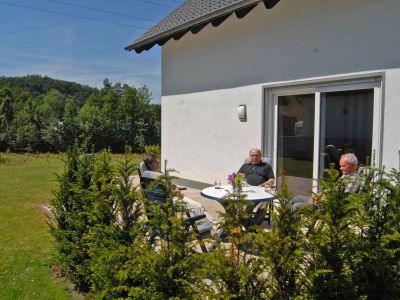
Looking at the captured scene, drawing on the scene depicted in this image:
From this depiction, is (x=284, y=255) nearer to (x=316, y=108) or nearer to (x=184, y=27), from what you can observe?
(x=316, y=108)

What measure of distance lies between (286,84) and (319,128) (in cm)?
108

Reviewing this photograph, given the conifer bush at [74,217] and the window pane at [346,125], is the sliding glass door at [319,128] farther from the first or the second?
the conifer bush at [74,217]

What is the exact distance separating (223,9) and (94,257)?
5.48 meters

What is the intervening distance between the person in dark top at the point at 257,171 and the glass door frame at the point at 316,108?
2.66ft

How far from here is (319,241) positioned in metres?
2.13

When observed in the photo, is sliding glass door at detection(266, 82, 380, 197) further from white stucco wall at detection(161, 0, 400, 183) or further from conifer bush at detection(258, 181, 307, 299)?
conifer bush at detection(258, 181, 307, 299)

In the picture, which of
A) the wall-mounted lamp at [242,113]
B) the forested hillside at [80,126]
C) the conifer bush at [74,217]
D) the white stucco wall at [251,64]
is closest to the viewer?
the conifer bush at [74,217]

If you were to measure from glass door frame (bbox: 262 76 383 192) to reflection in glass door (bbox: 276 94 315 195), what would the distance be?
0.10 meters

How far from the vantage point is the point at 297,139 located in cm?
688

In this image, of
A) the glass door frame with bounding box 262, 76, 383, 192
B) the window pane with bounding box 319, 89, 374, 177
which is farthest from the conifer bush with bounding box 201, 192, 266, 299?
the window pane with bounding box 319, 89, 374, 177

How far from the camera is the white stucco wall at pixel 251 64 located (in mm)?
5449

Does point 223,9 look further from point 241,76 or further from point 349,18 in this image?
point 349,18

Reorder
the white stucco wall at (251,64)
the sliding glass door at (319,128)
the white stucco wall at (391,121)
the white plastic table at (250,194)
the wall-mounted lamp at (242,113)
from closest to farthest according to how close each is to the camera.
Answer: the white plastic table at (250,194) < the white stucco wall at (391,121) < the white stucco wall at (251,64) < the sliding glass door at (319,128) < the wall-mounted lamp at (242,113)

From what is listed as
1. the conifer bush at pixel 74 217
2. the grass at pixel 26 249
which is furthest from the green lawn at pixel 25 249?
the conifer bush at pixel 74 217
